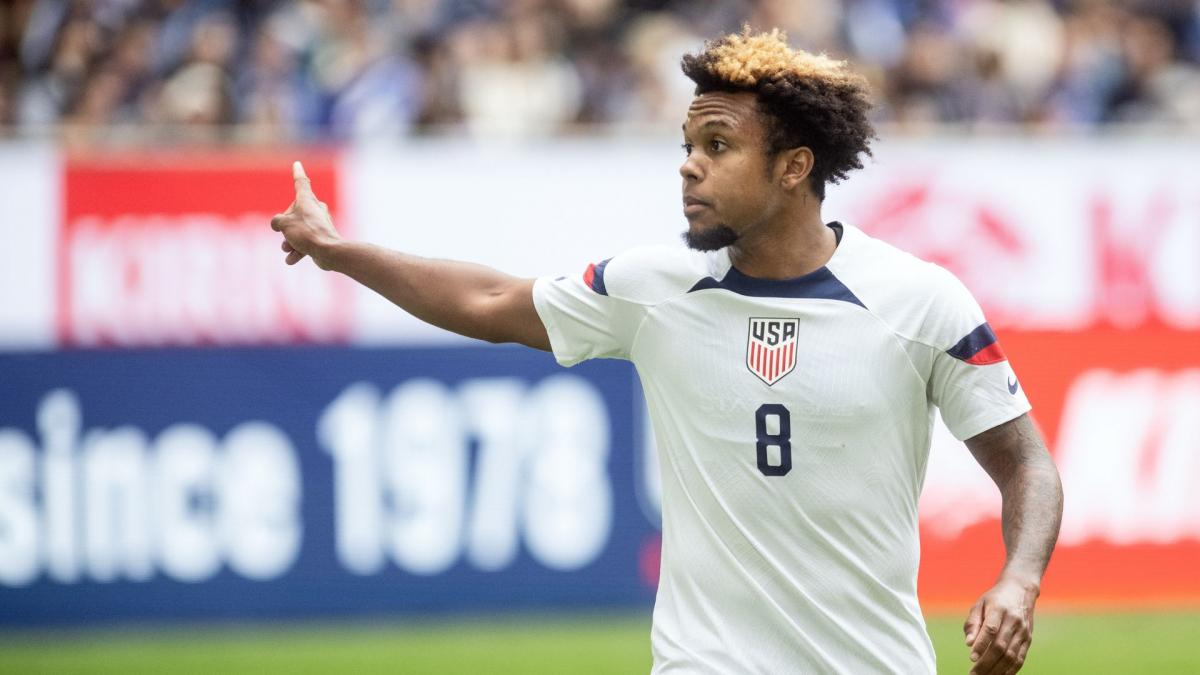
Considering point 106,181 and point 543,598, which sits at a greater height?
point 106,181

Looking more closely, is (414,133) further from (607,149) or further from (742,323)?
(742,323)

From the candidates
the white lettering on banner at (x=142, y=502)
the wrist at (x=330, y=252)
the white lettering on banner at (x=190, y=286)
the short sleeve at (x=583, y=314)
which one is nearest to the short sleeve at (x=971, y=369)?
the short sleeve at (x=583, y=314)

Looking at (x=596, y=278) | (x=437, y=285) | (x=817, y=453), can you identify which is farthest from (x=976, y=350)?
(x=437, y=285)

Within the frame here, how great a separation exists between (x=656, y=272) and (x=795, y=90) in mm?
604

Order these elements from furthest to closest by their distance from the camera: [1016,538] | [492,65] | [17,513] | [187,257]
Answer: [492,65] < [187,257] < [17,513] < [1016,538]

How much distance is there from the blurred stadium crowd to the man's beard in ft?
23.8

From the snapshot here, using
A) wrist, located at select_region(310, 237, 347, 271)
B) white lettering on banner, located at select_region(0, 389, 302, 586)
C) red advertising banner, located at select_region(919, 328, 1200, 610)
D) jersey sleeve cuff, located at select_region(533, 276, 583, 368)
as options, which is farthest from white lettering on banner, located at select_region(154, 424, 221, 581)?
jersey sleeve cuff, located at select_region(533, 276, 583, 368)

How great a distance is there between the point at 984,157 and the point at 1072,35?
2560mm

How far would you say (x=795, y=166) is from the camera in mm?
4723

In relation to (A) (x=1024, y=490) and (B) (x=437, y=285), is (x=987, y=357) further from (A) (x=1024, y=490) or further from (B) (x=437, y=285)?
(B) (x=437, y=285)

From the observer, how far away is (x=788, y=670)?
443cm

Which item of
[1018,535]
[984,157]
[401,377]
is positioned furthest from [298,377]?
[1018,535]

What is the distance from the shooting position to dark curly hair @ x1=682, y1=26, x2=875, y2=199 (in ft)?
15.2

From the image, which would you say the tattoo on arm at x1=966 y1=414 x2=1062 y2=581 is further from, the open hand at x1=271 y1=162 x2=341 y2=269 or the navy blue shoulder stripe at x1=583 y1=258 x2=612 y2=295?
the open hand at x1=271 y1=162 x2=341 y2=269
